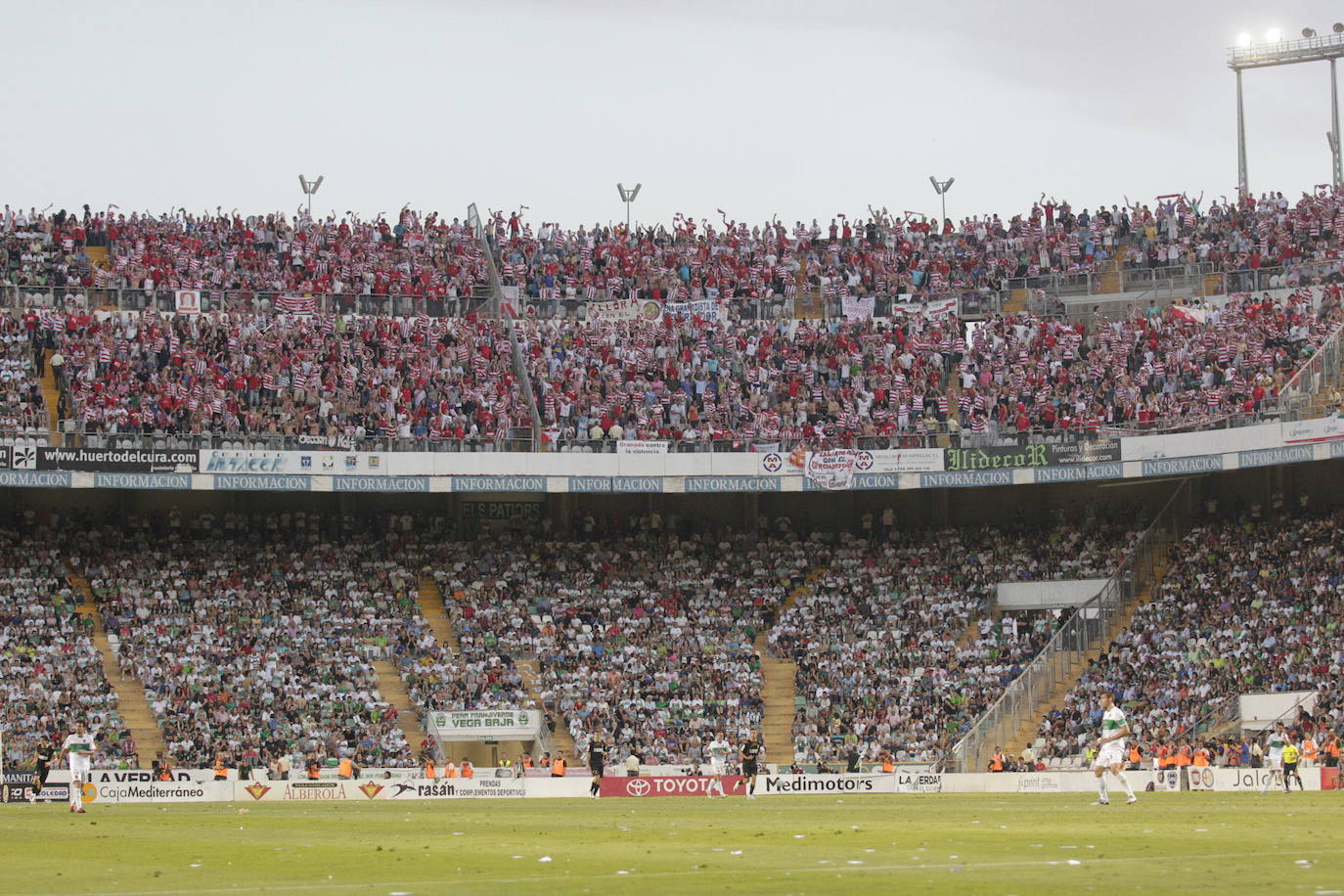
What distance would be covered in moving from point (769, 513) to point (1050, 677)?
45.7 feet

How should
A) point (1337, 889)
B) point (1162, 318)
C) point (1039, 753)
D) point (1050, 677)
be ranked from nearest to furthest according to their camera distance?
point (1337, 889) → point (1039, 753) → point (1050, 677) → point (1162, 318)

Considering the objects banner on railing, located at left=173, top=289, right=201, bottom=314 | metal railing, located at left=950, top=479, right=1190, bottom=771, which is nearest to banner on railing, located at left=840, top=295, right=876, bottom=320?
metal railing, located at left=950, top=479, right=1190, bottom=771

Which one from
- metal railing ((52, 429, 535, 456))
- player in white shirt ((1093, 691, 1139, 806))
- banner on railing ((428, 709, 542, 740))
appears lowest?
banner on railing ((428, 709, 542, 740))

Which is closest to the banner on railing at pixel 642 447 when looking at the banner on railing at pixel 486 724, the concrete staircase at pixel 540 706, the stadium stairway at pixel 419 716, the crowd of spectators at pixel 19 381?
the concrete staircase at pixel 540 706

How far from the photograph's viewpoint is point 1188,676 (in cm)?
4919

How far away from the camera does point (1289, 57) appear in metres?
78.1

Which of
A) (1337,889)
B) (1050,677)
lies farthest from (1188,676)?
(1337,889)

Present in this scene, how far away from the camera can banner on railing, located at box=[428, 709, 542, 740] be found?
4925cm

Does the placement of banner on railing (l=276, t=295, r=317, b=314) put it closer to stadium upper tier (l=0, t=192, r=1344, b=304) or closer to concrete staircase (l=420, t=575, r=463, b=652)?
stadium upper tier (l=0, t=192, r=1344, b=304)

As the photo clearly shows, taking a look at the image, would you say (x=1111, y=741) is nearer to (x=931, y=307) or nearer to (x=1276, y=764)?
(x=1276, y=764)

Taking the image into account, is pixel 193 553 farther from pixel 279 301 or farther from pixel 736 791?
pixel 736 791

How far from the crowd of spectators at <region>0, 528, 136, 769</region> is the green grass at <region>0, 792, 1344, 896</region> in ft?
49.7

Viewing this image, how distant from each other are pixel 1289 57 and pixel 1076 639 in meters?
38.5

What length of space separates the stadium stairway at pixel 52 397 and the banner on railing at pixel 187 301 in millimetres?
4562
